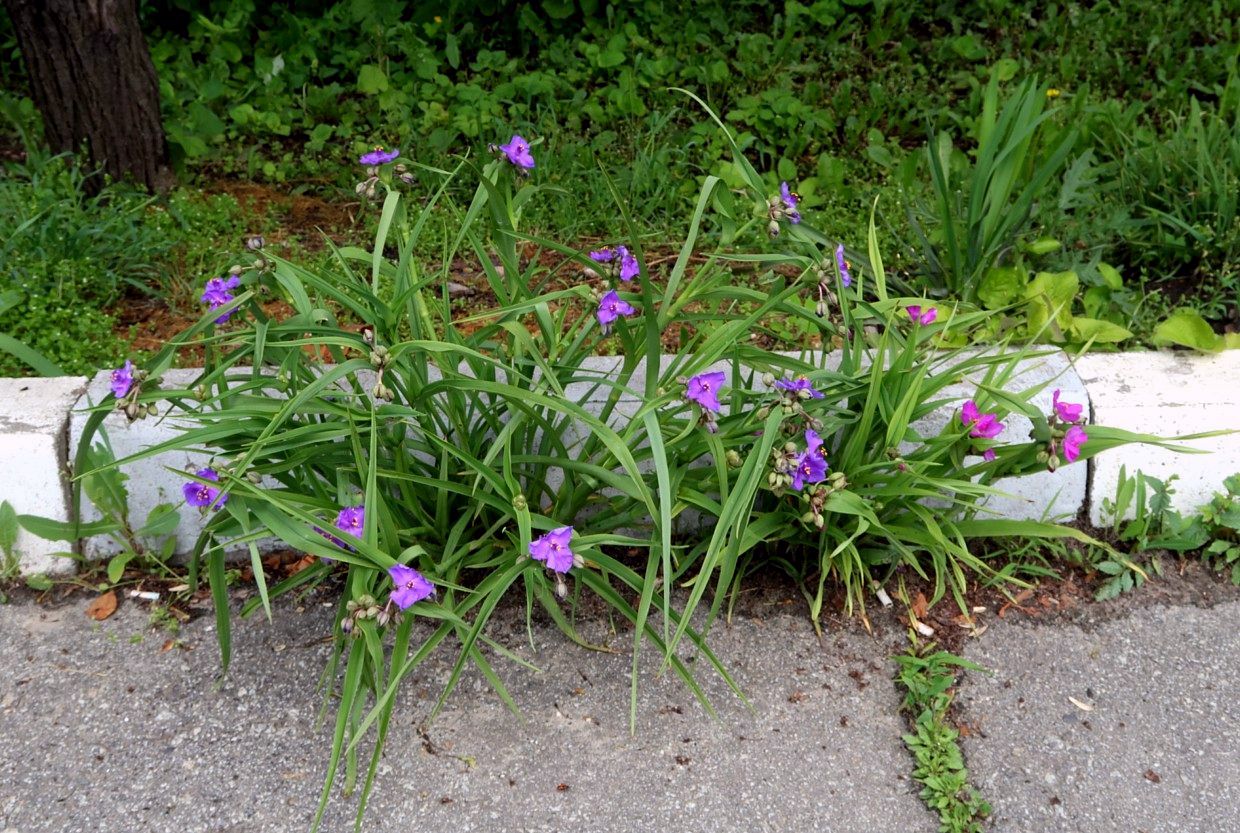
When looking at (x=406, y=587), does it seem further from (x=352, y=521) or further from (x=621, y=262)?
(x=621, y=262)

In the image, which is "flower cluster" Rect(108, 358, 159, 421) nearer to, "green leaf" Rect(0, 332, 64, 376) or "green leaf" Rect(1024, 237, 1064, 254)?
"green leaf" Rect(0, 332, 64, 376)

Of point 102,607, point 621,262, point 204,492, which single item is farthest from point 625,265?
point 102,607

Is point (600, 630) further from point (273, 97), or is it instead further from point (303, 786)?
point (273, 97)

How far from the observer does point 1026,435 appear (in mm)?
2557

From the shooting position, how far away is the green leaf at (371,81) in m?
4.29

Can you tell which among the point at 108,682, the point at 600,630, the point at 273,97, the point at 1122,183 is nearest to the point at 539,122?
the point at 273,97

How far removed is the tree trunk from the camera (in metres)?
3.39

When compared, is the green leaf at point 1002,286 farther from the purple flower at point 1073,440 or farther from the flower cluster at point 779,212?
the flower cluster at point 779,212

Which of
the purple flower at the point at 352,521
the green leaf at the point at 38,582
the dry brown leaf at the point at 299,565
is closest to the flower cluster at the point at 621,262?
the purple flower at the point at 352,521

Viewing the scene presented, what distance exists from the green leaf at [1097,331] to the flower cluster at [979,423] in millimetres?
672

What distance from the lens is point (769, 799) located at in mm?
2074

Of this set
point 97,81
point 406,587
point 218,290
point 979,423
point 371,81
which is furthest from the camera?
point 371,81

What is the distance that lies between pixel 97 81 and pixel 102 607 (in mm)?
1831

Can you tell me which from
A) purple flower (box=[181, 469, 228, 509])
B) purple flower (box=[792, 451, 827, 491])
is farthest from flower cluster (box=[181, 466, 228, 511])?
purple flower (box=[792, 451, 827, 491])
